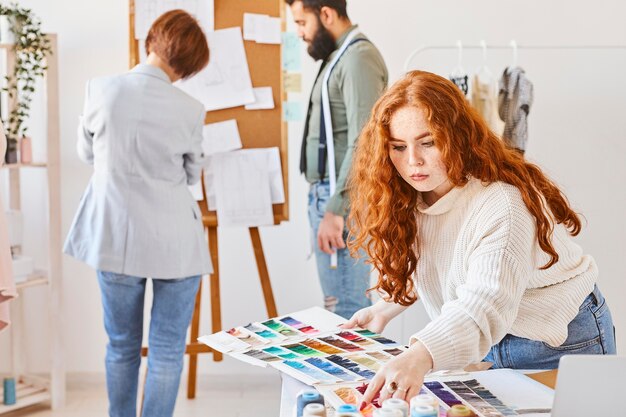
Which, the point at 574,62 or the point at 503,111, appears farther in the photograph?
the point at 574,62

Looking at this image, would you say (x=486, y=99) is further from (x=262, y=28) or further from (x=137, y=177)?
(x=137, y=177)

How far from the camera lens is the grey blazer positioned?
260 cm

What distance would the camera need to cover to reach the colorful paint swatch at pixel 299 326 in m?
1.63

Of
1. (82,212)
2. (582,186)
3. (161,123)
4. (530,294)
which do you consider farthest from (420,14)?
(530,294)

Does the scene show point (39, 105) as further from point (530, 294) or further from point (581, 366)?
point (581, 366)

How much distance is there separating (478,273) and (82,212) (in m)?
1.68

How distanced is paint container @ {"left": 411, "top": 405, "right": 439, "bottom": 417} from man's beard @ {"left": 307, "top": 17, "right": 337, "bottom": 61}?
1.93m

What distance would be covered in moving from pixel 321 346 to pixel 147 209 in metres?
1.25

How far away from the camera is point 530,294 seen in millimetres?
1517

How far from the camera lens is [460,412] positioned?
119 centimetres

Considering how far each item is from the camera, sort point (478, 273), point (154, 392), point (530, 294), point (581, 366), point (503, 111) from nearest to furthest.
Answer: point (581, 366) → point (478, 273) → point (530, 294) → point (154, 392) → point (503, 111)

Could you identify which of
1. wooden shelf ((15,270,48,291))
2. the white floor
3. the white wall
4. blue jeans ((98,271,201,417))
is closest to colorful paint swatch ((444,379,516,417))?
blue jeans ((98,271,201,417))

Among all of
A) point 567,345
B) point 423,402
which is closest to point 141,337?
point 567,345

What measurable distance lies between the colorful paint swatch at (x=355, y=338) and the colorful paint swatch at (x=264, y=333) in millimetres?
113
